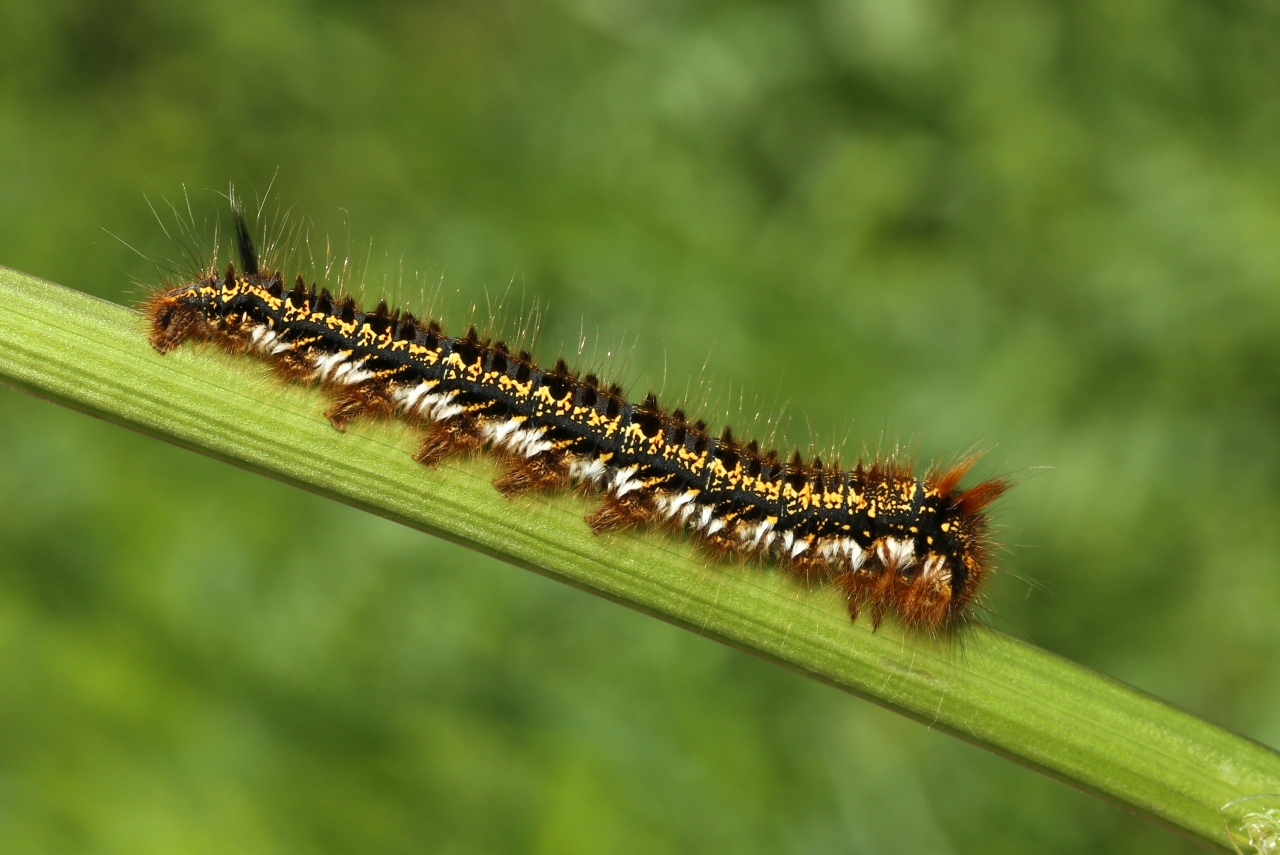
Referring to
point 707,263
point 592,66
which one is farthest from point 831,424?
point 592,66

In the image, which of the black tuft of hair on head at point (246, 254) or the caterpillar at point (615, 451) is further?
the black tuft of hair on head at point (246, 254)

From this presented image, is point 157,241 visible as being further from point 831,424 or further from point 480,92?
point 831,424

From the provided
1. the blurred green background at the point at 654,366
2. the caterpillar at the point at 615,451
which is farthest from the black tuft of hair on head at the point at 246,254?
the blurred green background at the point at 654,366

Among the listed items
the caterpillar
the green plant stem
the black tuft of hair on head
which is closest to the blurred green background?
the caterpillar

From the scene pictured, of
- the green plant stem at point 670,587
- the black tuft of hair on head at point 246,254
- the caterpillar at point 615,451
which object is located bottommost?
the green plant stem at point 670,587

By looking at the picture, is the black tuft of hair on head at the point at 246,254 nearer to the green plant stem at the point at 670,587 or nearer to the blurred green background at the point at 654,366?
the green plant stem at the point at 670,587
